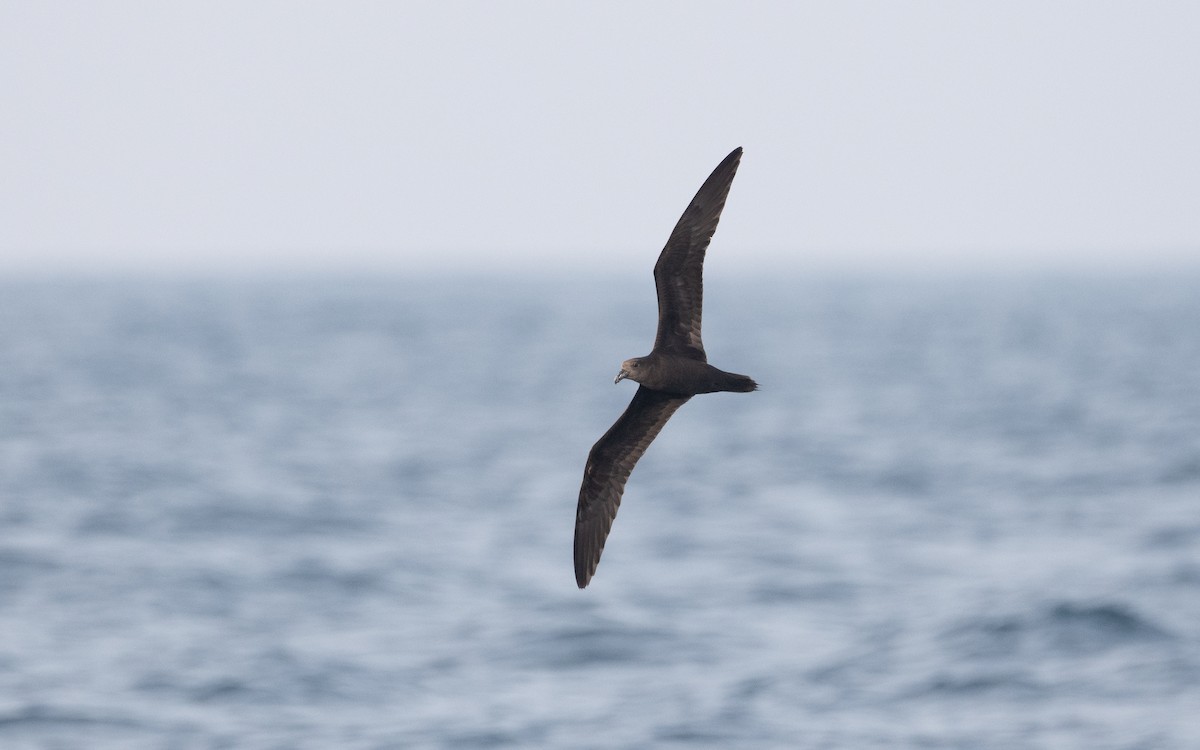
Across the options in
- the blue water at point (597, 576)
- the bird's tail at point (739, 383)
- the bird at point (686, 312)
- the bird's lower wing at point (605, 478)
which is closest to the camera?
the bird's tail at point (739, 383)

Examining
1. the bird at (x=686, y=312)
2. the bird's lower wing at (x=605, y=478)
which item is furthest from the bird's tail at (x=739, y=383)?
the bird's lower wing at (x=605, y=478)

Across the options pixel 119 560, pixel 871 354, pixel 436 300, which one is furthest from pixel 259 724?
pixel 436 300

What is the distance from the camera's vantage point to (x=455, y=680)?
16.5 metres

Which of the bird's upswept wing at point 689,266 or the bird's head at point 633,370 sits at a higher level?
the bird's upswept wing at point 689,266

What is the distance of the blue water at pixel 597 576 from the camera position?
15.4m

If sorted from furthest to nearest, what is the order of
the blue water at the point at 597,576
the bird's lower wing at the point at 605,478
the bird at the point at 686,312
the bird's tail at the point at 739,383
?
the blue water at the point at 597,576 → the bird's lower wing at the point at 605,478 → the bird at the point at 686,312 → the bird's tail at the point at 739,383

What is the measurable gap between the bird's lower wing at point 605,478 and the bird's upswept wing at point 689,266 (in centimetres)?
95

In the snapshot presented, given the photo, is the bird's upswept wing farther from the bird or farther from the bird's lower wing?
the bird's lower wing

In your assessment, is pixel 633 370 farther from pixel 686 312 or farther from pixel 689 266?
pixel 689 266

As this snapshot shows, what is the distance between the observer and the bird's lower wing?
11.9 m

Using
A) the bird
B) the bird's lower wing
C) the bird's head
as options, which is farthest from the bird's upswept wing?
the bird's lower wing

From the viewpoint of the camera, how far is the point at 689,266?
35.7 feet

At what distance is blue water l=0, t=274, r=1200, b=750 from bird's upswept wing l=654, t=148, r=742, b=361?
508 centimetres

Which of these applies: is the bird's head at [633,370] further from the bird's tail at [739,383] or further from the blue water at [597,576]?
the blue water at [597,576]
